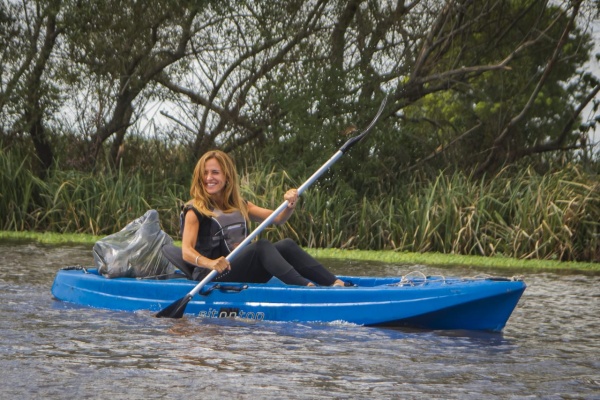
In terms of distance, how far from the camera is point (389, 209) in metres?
16.7

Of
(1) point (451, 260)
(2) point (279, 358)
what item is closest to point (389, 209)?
(1) point (451, 260)

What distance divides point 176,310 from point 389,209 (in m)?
8.44

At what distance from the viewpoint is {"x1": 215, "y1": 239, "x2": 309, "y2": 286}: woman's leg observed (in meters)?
8.64

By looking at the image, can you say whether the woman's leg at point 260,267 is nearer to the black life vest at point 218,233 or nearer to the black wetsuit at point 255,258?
the black wetsuit at point 255,258

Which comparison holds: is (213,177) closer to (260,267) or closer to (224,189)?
(224,189)

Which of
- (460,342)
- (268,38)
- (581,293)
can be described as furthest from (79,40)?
(460,342)

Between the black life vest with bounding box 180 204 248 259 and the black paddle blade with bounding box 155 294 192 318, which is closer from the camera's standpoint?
the black paddle blade with bounding box 155 294 192 318

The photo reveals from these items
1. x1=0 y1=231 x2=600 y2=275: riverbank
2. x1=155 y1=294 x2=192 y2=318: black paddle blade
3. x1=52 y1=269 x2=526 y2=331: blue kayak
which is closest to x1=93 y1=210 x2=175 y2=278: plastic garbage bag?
x1=52 y1=269 x2=526 y2=331: blue kayak

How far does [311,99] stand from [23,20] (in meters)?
5.33

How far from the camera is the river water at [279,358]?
19.2 ft

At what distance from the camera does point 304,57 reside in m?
19.2

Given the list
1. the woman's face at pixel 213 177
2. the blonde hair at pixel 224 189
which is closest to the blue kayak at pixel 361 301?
the blonde hair at pixel 224 189

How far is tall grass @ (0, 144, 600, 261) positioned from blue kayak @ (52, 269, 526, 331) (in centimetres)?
686

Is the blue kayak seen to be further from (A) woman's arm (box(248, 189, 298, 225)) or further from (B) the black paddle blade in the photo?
(A) woman's arm (box(248, 189, 298, 225))
